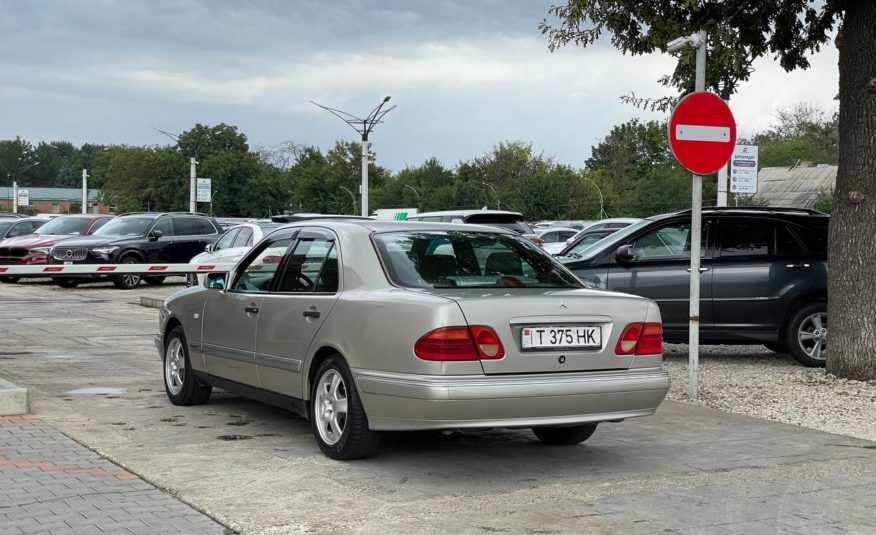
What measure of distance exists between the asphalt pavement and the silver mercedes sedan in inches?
13.4

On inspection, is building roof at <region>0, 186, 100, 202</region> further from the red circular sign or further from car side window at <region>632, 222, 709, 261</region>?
the red circular sign

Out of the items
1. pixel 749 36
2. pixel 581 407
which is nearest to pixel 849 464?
pixel 581 407

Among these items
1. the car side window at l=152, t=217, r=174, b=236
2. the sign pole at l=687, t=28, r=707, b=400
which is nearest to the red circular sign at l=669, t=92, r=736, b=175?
the sign pole at l=687, t=28, r=707, b=400

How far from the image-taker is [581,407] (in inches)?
245

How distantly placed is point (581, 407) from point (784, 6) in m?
7.75

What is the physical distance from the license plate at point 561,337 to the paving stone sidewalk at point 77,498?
6.55ft

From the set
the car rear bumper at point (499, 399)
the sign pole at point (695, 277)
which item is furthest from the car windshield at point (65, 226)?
the car rear bumper at point (499, 399)

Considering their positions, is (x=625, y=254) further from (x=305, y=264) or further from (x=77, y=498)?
(x=77, y=498)

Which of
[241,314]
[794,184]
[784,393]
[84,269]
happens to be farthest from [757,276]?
[794,184]

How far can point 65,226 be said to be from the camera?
3066 centimetres

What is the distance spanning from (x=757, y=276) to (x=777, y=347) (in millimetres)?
1527

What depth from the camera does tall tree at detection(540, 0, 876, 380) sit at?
34.2 ft

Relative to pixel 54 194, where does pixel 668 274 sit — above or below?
below

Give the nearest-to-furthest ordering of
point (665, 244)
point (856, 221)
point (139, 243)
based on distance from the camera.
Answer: point (856, 221) → point (665, 244) → point (139, 243)
